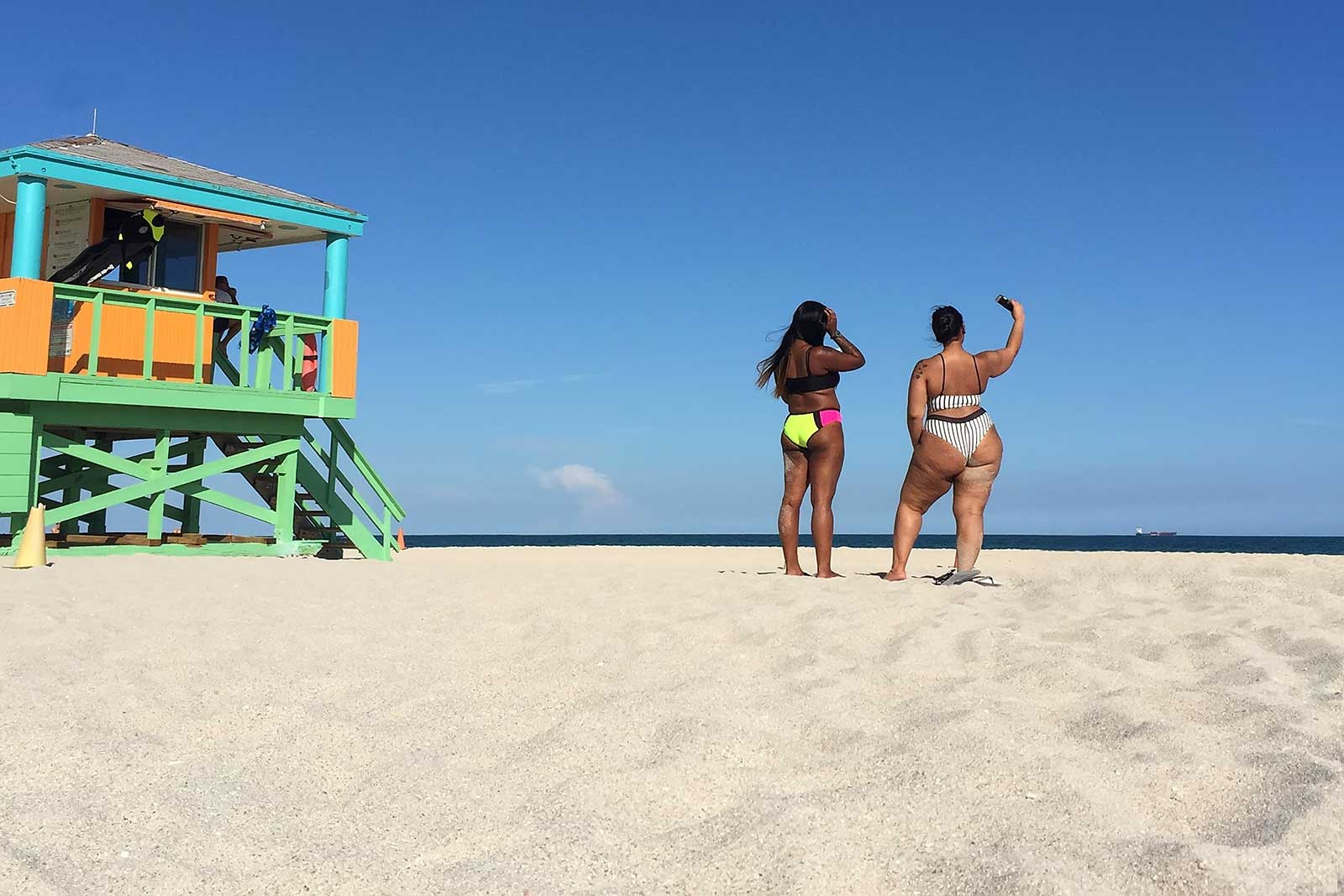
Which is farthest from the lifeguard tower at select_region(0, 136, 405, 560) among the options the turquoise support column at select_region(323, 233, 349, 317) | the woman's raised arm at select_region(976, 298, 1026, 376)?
the woman's raised arm at select_region(976, 298, 1026, 376)

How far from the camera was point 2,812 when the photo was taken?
10.1 ft

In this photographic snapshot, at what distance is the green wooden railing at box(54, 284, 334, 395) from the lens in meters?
10.2

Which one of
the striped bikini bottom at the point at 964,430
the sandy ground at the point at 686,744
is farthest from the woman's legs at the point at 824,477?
the sandy ground at the point at 686,744

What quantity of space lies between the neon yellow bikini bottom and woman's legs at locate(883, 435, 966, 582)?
70 cm

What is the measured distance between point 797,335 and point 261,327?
615 centimetres

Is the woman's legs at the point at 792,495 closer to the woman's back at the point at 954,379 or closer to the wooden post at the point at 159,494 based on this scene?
the woman's back at the point at 954,379

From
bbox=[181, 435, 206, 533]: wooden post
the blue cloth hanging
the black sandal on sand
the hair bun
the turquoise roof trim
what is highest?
the turquoise roof trim

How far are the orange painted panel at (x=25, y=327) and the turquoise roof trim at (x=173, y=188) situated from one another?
128 cm

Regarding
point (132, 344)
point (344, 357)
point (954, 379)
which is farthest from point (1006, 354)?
point (132, 344)

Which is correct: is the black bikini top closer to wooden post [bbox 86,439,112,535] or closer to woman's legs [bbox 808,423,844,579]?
woman's legs [bbox 808,423,844,579]

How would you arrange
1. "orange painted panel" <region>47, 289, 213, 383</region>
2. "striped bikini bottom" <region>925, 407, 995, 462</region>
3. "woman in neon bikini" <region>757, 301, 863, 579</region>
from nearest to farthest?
"striped bikini bottom" <region>925, 407, 995, 462</region> → "woman in neon bikini" <region>757, 301, 863, 579</region> → "orange painted panel" <region>47, 289, 213, 383</region>

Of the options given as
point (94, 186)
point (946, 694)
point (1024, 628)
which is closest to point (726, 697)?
point (946, 694)

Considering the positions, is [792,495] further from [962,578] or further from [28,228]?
[28,228]

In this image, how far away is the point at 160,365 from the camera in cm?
1119
